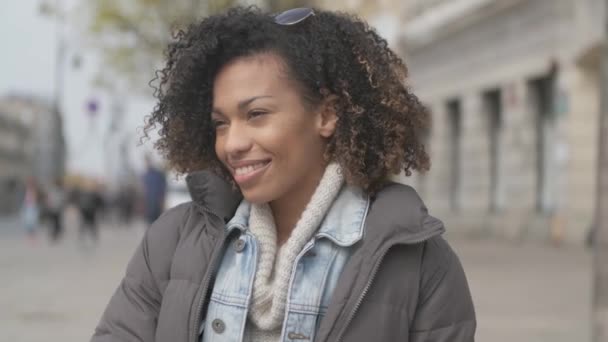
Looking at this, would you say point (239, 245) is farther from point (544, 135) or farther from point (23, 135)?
point (23, 135)

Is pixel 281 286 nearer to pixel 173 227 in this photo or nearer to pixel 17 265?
pixel 173 227

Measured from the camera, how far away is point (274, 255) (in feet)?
7.29

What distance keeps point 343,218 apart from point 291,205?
0.17 meters

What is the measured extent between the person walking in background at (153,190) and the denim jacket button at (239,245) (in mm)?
9998

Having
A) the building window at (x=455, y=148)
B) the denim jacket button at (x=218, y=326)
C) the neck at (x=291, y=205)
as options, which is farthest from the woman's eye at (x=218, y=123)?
the building window at (x=455, y=148)

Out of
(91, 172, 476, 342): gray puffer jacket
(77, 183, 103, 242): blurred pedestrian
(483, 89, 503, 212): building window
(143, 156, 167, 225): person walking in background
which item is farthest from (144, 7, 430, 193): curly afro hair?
(483, 89, 503, 212): building window

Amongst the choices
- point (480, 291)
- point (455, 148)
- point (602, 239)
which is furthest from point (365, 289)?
point (455, 148)

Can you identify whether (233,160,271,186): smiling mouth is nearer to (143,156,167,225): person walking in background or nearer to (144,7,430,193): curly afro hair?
(144,7,430,193): curly afro hair

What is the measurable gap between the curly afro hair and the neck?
3.0 inches

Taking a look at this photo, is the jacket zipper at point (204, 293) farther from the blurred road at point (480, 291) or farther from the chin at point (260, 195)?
the blurred road at point (480, 291)

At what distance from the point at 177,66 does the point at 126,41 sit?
22.6 metres

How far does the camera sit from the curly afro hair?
2256mm

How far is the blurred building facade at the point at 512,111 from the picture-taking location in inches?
758

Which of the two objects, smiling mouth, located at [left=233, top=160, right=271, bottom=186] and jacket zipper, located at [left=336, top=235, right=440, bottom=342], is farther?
smiling mouth, located at [left=233, top=160, right=271, bottom=186]
